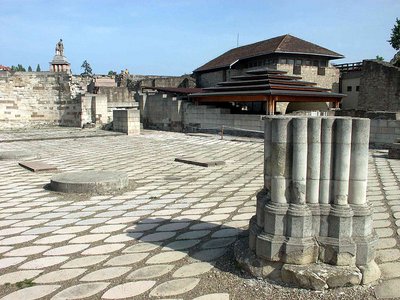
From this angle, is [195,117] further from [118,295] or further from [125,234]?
[118,295]

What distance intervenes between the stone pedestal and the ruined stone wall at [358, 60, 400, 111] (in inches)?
1011

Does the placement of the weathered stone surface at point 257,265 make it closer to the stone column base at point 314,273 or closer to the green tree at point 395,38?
the stone column base at point 314,273

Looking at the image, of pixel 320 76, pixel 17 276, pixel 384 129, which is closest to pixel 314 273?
pixel 17 276

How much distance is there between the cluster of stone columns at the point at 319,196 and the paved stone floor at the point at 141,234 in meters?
0.39

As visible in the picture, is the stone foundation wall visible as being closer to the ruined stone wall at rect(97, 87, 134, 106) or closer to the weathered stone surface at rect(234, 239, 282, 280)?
the weathered stone surface at rect(234, 239, 282, 280)

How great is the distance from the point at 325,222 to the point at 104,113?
63.1 ft

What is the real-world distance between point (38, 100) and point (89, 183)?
18.4 metres

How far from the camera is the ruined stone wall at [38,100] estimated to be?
2123 cm

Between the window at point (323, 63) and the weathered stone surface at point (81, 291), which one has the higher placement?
the window at point (323, 63)

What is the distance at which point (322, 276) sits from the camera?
2797 mm

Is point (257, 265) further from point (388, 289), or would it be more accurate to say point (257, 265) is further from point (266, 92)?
point (266, 92)

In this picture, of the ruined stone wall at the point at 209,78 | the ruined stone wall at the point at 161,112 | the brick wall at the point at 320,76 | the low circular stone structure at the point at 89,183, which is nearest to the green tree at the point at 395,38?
the brick wall at the point at 320,76

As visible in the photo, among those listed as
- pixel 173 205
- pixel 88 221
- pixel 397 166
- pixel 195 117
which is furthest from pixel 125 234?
pixel 195 117

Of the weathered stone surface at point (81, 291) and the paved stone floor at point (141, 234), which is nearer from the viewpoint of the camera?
the weathered stone surface at point (81, 291)
